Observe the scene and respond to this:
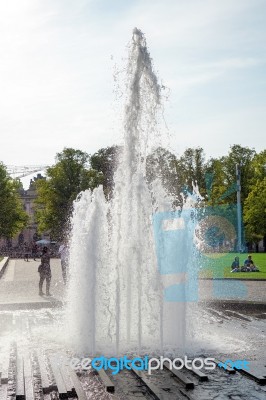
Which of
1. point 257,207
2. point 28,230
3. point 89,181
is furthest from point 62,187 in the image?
point 28,230

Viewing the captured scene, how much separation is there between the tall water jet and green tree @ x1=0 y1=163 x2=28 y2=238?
53216 millimetres

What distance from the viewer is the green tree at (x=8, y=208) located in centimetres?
6494

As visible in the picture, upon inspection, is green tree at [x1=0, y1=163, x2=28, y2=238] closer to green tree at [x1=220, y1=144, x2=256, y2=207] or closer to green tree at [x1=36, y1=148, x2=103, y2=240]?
green tree at [x1=36, y1=148, x2=103, y2=240]

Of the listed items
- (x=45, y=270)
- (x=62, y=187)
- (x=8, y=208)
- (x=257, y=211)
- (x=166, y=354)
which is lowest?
(x=166, y=354)

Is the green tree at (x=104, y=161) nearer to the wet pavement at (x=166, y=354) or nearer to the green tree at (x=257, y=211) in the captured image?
the green tree at (x=257, y=211)

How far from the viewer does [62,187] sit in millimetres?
68500

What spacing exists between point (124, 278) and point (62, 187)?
57001 mm

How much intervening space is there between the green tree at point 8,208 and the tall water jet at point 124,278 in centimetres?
5322

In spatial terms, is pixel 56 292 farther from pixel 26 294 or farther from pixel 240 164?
pixel 240 164

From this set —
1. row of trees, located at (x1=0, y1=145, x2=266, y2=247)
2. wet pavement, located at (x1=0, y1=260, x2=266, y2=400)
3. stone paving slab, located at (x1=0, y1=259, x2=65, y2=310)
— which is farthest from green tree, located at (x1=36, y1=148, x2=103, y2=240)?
wet pavement, located at (x1=0, y1=260, x2=266, y2=400)

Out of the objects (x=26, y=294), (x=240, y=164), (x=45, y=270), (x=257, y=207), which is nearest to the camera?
(x=45, y=270)

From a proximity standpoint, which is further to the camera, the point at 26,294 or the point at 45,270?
the point at 26,294

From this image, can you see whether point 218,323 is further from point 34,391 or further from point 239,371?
point 34,391

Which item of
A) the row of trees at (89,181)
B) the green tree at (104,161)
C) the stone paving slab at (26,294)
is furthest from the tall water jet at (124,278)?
the green tree at (104,161)
